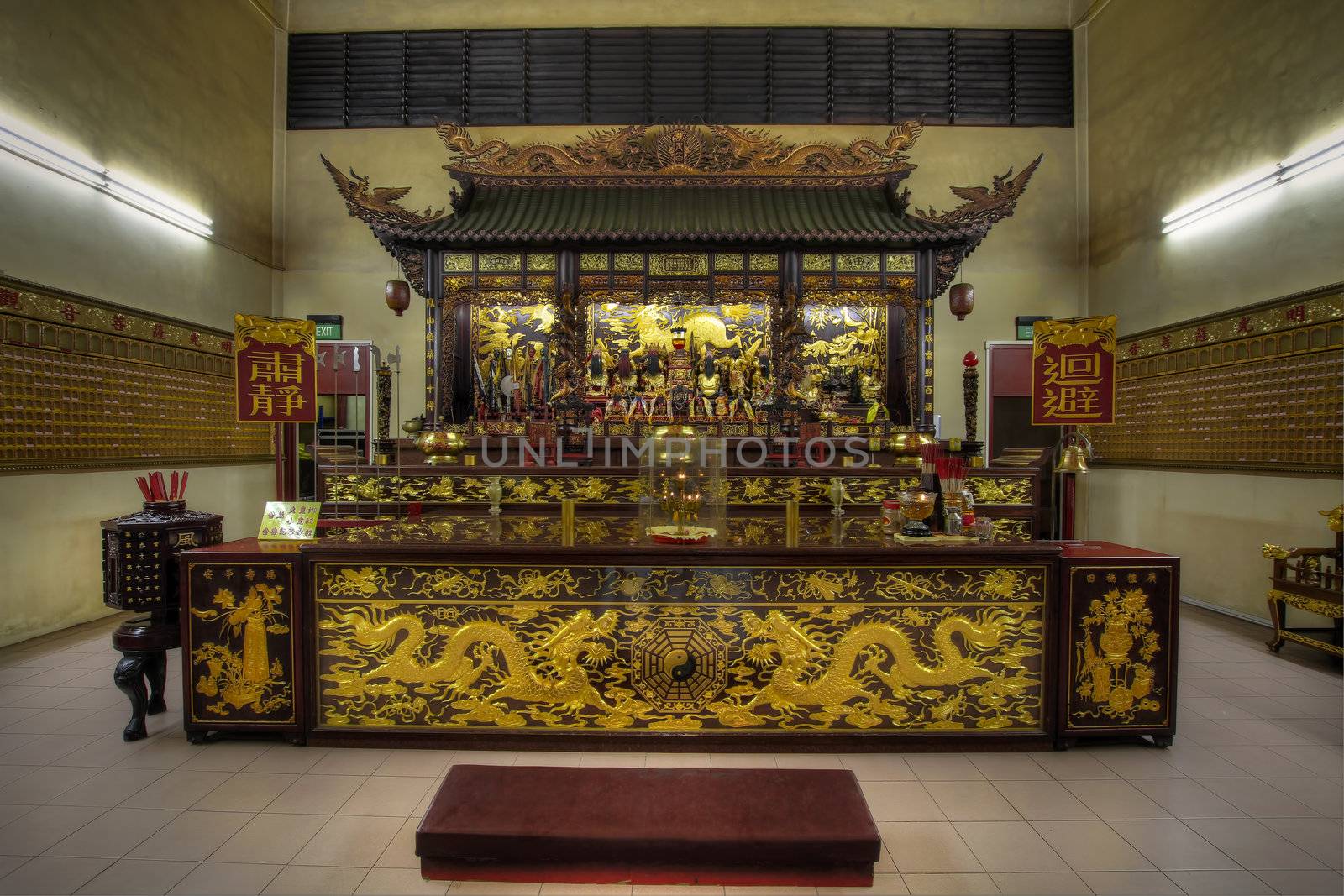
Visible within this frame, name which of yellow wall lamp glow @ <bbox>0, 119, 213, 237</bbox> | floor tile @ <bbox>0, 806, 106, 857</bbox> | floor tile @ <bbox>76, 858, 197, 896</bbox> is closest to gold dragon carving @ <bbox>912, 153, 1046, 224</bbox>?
floor tile @ <bbox>76, 858, 197, 896</bbox>

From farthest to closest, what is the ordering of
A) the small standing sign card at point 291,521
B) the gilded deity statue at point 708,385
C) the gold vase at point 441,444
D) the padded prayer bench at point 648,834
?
the gilded deity statue at point 708,385
the gold vase at point 441,444
the small standing sign card at point 291,521
the padded prayer bench at point 648,834

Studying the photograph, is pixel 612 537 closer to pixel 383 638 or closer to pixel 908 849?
pixel 383 638

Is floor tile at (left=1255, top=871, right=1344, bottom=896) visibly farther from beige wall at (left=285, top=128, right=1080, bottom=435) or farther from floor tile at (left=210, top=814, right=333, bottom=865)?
beige wall at (left=285, top=128, right=1080, bottom=435)

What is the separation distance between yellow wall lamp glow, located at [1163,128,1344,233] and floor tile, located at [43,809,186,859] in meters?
7.96

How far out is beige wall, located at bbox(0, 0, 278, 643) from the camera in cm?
446

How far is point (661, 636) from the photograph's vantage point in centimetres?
265

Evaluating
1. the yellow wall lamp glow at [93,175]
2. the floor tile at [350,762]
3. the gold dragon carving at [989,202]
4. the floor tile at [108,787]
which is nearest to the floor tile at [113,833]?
the floor tile at [108,787]

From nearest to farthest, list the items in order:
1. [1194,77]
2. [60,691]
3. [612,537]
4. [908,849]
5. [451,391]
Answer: [908,849] < [612,537] < [60,691] < [1194,77] < [451,391]

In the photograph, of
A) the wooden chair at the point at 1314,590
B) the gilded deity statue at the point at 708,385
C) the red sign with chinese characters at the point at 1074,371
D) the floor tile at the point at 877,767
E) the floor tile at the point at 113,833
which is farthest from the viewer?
the gilded deity statue at the point at 708,385

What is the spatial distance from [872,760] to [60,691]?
4.51 metres

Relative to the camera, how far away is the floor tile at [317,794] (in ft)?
7.39

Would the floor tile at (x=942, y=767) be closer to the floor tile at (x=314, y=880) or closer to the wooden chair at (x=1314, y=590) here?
the floor tile at (x=314, y=880)

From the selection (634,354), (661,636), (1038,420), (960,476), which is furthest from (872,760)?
(634,354)

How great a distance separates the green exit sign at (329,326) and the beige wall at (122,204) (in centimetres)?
67
